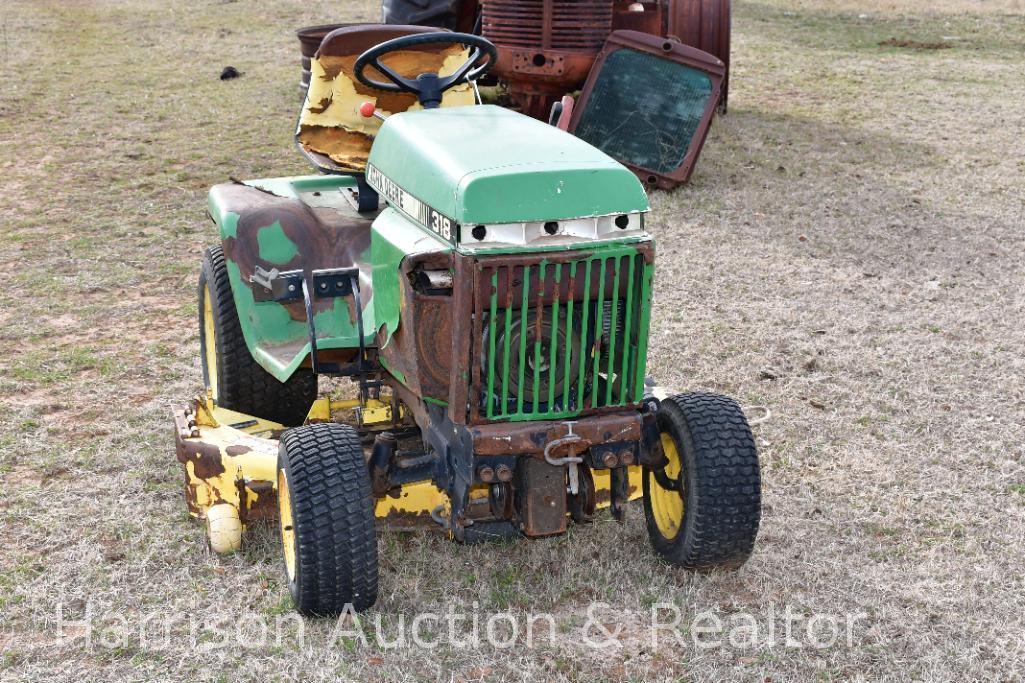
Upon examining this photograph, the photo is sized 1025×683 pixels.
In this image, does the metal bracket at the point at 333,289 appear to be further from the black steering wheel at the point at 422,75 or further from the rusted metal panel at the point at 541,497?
the rusted metal panel at the point at 541,497

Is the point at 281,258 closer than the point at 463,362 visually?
No

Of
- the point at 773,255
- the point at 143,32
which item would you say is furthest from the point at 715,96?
the point at 143,32

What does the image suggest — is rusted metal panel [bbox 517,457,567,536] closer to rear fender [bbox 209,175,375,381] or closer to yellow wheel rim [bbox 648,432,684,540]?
yellow wheel rim [bbox 648,432,684,540]

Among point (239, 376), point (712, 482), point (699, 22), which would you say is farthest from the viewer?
point (699, 22)

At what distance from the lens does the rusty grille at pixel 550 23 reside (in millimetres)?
8719

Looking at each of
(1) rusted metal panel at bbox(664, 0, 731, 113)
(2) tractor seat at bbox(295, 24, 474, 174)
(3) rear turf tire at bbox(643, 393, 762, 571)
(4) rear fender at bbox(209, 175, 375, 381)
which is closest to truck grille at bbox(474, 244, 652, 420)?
(3) rear turf tire at bbox(643, 393, 762, 571)

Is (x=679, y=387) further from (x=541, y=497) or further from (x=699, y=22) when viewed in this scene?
(x=699, y=22)

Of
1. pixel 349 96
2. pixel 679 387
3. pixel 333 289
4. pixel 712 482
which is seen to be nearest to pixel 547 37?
pixel 679 387

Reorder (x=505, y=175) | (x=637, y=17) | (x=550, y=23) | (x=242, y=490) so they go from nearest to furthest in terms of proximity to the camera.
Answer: (x=505, y=175), (x=242, y=490), (x=550, y=23), (x=637, y=17)

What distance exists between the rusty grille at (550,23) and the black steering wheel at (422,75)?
451 cm

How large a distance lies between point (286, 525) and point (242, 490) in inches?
12.6

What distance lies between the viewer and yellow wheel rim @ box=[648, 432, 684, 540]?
12.7 ft

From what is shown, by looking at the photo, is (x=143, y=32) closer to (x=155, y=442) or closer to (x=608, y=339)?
(x=155, y=442)

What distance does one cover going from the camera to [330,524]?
11.1 ft
